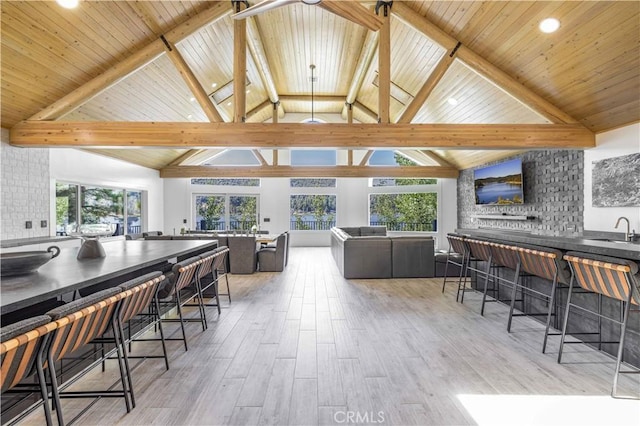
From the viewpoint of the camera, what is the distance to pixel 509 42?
4379mm

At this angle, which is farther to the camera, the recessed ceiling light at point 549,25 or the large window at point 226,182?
the large window at point 226,182

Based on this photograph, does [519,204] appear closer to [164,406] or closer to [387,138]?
[387,138]

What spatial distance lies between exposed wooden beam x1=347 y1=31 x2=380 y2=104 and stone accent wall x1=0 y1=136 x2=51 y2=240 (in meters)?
6.40

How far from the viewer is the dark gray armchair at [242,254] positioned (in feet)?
21.5

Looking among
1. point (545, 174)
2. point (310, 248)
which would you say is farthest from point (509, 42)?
point (310, 248)

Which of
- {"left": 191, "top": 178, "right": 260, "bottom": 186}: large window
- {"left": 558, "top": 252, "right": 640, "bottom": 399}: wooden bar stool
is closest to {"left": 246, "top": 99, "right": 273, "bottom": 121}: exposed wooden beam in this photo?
{"left": 191, "top": 178, "right": 260, "bottom": 186}: large window

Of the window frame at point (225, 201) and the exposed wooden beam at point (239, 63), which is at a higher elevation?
the exposed wooden beam at point (239, 63)

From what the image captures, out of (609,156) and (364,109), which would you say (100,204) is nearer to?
(364,109)


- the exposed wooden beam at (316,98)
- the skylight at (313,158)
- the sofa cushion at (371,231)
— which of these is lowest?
the sofa cushion at (371,231)

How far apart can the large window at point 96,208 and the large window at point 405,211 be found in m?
7.79

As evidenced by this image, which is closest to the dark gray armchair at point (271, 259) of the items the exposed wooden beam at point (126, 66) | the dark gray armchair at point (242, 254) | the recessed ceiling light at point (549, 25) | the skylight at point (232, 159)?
the dark gray armchair at point (242, 254)

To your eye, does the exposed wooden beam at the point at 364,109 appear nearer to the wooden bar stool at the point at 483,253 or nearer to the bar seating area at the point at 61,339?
the wooden bar stool at the point at 483,253

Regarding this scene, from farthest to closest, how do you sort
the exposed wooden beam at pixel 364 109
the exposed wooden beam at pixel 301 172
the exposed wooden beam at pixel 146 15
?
the exposed wooden beam at pixel 301 172, the exposed wooden beam at pixel 364 109, the exposed wooden beam at pixel 146 15

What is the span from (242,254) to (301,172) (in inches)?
164
